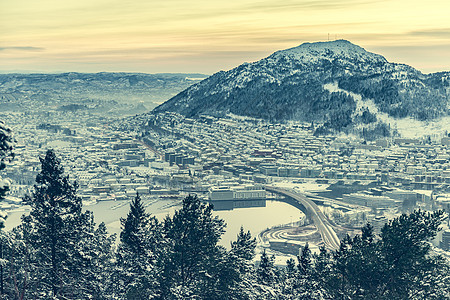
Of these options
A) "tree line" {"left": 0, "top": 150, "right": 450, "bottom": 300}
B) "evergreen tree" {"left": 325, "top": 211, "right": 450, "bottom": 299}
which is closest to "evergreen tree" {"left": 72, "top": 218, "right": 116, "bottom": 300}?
"tree line" {"left": 0, "top": 150, "right": 450, "bottom": 300}

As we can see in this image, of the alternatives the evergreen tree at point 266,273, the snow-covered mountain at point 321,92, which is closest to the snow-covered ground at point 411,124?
the snow-covered mountain at point 321,92

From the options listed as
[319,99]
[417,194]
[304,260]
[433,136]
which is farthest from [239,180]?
[319,99]

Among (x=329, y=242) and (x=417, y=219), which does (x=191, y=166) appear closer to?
(x=329, y=242)

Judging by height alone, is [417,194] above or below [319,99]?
below

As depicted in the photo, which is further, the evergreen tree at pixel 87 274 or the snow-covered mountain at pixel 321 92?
the snow-covered mountain at pixel 321 92

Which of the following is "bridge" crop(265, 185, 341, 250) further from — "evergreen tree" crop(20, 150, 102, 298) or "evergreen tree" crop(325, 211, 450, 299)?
"evergreen tree" crop(20, 150, 102, 298)

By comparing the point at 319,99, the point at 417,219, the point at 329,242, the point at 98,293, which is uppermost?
the point at 319,99

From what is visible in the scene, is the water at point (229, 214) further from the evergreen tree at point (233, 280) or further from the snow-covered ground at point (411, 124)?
the snow-covered ground at point (411, 124)

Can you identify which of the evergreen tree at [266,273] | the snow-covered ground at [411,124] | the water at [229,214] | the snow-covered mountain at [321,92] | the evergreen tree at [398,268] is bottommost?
the water at [229,214]
